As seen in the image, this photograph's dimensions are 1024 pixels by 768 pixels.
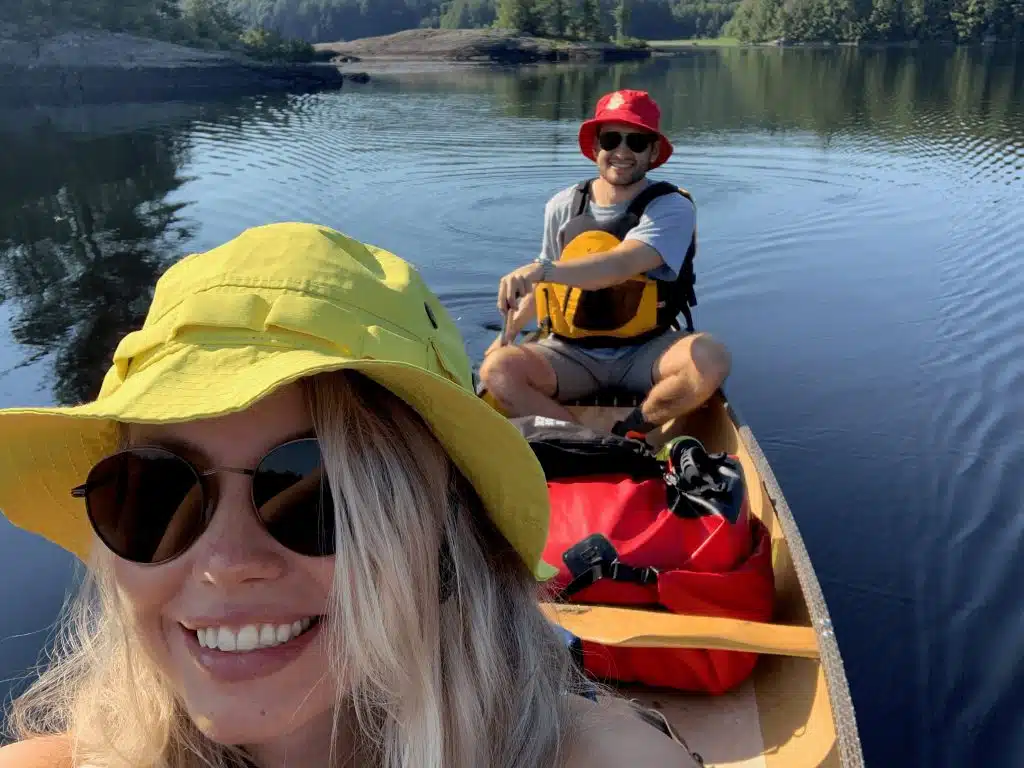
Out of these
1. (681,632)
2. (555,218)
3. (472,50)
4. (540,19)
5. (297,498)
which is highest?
(540,19)

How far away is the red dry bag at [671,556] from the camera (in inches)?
100

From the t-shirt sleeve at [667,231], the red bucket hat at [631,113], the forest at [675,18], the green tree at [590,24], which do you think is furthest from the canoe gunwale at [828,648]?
the green tree at [590,24]

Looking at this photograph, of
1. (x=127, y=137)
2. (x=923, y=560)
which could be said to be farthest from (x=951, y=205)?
(x=127, y=137)

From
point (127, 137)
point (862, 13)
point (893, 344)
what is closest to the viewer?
point (893, 344)

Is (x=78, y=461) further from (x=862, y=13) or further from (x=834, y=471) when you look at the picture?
(x=862, y=13)

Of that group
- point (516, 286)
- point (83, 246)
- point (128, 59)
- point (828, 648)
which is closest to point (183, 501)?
point (828, 648)

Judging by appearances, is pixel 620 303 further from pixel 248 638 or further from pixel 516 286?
pixel 248 638

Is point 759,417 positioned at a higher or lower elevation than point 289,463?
lower

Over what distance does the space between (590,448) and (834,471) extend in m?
2.52

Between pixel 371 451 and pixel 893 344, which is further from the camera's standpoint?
pixel 893 344

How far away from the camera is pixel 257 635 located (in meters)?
1.04

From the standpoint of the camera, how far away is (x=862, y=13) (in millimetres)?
68750

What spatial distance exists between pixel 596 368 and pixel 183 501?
3.69 meters

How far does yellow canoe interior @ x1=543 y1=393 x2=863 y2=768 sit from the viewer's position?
2330 mm
